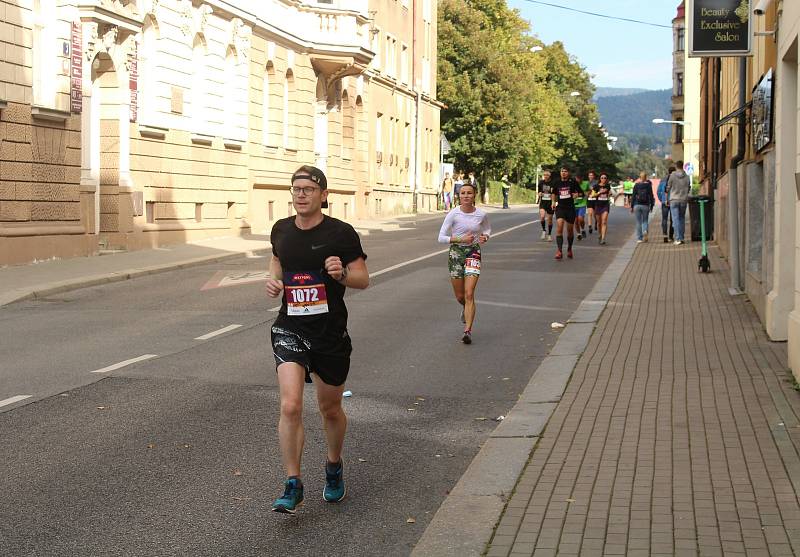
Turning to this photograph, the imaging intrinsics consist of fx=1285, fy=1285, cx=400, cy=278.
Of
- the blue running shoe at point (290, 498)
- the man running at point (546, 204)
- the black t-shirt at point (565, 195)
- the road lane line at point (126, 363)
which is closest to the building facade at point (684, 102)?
the man running at point (546, 204)

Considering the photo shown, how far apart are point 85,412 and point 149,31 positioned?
20.9 meters

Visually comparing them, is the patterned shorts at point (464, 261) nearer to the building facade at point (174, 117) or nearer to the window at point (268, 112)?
the building facade at point (174, 117)

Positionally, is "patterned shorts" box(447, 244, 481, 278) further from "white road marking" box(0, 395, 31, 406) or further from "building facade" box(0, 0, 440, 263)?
"building facade" box(0, 0, 440, 263)

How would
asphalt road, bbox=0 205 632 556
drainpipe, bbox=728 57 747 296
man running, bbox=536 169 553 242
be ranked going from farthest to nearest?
man running, bbox=536 169 553 242
drainpipe, bbox=728 57 747 296
asphalt road, bbox=0 205 632 556

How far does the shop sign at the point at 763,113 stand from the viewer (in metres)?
13.4

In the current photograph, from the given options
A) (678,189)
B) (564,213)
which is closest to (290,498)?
(564,213)

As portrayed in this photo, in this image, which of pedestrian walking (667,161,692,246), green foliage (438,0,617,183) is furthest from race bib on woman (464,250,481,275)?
green foliage (438,0,617,183)

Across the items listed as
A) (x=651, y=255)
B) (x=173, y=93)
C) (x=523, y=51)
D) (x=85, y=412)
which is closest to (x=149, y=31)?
(x=173, y=93)

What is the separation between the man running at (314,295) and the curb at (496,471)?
720 mm

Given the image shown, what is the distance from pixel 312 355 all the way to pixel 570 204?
64.6 ft

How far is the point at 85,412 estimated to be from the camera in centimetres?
891

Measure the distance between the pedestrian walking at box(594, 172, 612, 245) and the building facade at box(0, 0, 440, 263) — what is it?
9546mm

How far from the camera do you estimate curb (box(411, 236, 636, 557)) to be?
18.5 feet

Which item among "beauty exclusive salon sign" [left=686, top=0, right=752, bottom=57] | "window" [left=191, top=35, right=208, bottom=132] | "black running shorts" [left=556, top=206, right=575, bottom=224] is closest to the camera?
"beauty exclusive salon sign" [left=686, top=0, right=752, bottom=57]
